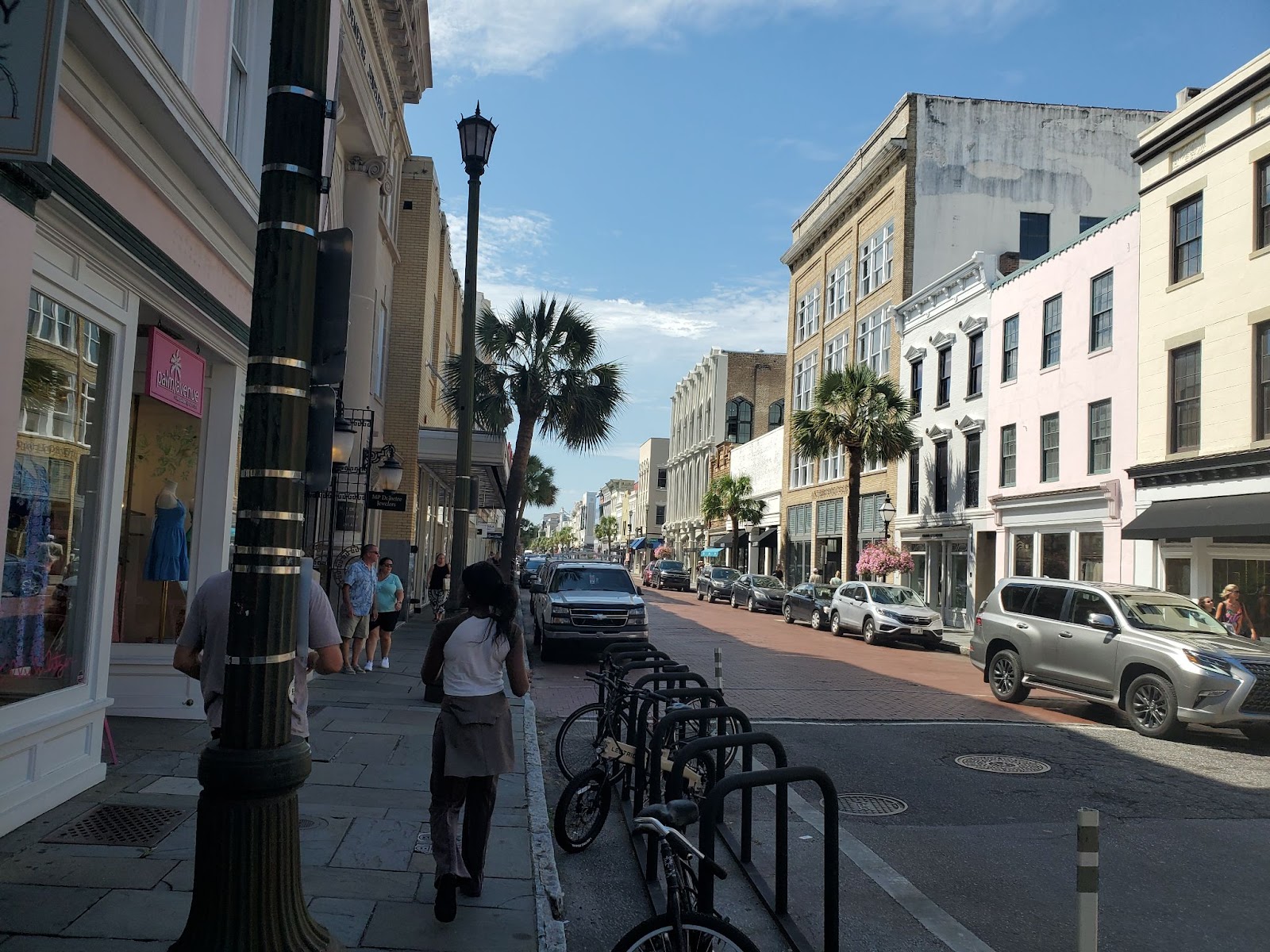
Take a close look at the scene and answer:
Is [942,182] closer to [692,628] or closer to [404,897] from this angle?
[692,628]

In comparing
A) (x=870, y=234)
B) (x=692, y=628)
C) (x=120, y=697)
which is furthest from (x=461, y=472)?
(x=870, y=234)

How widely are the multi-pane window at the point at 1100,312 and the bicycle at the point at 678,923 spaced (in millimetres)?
23270

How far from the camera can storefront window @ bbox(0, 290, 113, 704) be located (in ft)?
20.2

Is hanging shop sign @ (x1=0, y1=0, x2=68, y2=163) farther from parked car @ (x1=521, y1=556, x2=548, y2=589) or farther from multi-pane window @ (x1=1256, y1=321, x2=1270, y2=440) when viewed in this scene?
multi-pane window @ (x1=1256, y1=321, x2=1270, y2=440)

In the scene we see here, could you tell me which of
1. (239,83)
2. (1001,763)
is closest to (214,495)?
(239,83)

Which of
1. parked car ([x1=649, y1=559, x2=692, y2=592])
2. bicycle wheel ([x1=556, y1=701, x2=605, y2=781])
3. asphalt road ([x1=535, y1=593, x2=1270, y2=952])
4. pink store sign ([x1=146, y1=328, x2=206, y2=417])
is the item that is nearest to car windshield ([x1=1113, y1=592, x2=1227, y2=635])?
asphalt road ([x1=535, y1=593, x2=1270, y2=952])

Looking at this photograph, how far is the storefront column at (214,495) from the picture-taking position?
31.9 ft

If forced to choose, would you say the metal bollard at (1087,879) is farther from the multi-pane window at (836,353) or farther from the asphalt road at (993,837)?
the multi-pane window at (836,353)

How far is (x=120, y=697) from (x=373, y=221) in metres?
11.4

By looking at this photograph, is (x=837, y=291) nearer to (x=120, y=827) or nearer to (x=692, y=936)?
(x=120, y=827)

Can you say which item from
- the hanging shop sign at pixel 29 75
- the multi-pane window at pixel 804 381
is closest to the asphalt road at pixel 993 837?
the hanging shop sign at pixel 29 75

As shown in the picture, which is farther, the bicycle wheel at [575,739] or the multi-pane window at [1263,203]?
the multi-pane window at [1263,203]

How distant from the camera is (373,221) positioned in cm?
1848

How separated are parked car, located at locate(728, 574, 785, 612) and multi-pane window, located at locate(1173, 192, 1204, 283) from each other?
59.5 ft
